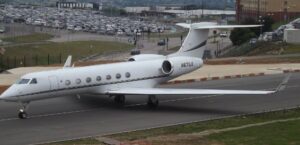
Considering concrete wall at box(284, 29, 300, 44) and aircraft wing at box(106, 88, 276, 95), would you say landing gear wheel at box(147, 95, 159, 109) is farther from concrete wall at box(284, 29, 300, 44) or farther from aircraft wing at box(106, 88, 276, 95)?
concrete wall at box(284, 29, 300, 44)

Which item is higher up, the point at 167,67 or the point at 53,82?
the point at 167,67

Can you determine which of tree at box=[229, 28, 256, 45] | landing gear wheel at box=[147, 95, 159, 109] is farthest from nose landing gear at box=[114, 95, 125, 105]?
tree at box=[229, 28, 256, 45]

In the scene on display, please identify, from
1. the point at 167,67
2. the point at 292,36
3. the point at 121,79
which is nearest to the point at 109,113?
the point at 121,79

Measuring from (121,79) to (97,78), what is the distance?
156 cm

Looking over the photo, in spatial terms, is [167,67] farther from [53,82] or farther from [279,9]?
[279,9]

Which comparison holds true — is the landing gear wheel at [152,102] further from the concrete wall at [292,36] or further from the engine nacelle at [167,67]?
the concrete wall at [292,36]

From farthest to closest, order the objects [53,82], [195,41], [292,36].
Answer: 1. [292,36]
2. [195,41]
3. [53,82]

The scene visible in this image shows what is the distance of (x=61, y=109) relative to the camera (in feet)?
105

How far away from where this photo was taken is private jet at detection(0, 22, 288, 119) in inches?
1160

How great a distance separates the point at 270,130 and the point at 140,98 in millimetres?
11437

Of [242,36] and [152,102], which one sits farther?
[242,36]

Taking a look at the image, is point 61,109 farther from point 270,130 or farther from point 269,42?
point 269,42

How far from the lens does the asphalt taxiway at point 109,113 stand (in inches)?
1021

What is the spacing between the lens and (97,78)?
3188 cm
